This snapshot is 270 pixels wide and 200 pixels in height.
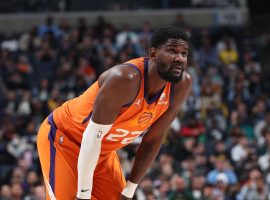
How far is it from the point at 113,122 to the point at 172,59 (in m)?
0.57

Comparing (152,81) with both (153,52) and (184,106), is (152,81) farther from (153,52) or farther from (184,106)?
(184,106)

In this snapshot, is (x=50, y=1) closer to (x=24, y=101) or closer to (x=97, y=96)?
(x=24, y=101)

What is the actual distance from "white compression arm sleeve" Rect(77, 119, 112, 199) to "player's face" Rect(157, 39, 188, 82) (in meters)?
0.51

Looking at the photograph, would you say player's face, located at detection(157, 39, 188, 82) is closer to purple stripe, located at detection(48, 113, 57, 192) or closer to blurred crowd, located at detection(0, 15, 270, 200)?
purple stripe, located at detection(48, 113, 57, 192)

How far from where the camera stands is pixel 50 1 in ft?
54.9

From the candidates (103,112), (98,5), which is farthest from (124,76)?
(98,5)

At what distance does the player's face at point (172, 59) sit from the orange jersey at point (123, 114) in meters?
0.13

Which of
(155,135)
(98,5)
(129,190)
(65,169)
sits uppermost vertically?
(155,135)

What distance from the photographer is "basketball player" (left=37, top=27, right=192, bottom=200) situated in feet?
13.6

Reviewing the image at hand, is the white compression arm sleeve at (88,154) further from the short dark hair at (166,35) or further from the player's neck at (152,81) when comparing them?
the short dark hair at (166,35)

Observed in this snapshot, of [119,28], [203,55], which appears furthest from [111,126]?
[119,28]

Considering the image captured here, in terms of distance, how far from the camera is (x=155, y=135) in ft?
15.7

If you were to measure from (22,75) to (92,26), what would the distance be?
3108 millimetres

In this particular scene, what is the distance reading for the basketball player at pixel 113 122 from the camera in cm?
414
